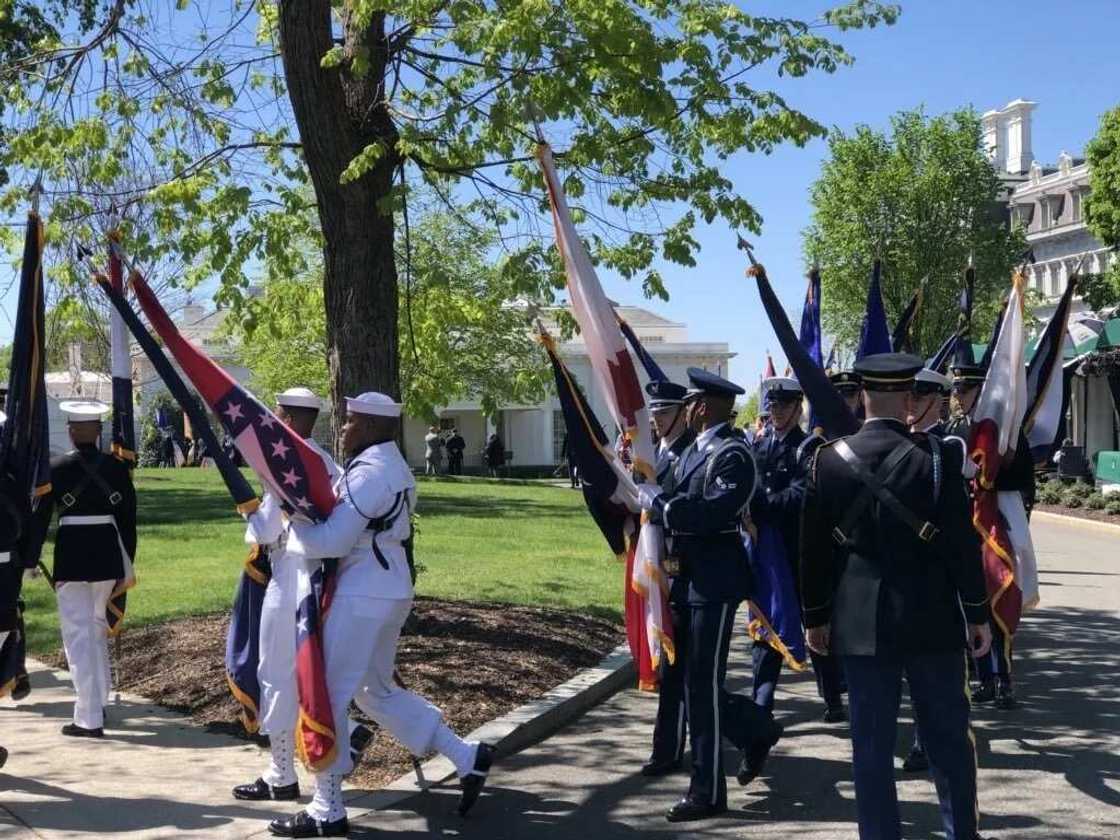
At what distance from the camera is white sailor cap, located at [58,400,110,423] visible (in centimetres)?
770

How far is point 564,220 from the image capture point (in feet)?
22.5

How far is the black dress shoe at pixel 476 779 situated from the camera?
598cm

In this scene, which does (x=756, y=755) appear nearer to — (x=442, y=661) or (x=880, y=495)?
(x=880, y=495)

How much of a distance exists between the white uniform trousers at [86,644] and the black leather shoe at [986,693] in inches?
214

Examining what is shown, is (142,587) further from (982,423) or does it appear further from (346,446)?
(982,423)

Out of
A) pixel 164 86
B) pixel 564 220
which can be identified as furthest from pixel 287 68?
pixel 564 220

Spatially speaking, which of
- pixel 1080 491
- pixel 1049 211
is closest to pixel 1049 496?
pixel 1080 491

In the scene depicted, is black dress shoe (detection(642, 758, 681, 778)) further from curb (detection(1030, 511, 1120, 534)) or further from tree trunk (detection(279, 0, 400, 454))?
curb (detection(1030, 511, 1120, 534))

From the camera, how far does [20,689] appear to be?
7816mm

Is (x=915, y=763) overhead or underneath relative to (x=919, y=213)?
underneath

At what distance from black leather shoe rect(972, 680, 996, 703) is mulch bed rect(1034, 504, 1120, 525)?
54.7 ft

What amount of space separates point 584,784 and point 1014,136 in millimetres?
85352

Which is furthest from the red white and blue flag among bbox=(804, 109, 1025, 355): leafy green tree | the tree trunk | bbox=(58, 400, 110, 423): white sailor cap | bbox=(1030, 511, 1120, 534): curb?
bbox=(804, 109, 1025, 355): leafy green tree

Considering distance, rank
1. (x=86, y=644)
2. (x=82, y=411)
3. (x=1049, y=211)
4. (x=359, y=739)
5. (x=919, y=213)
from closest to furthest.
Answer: (x=359, y=739) < (x=86, y=644) < (x=82, y=411) < (x=919, y=213) < (x=1049, y=211)
